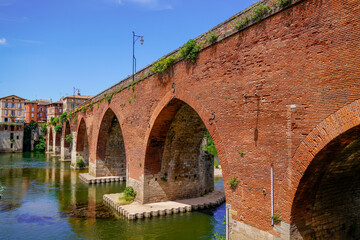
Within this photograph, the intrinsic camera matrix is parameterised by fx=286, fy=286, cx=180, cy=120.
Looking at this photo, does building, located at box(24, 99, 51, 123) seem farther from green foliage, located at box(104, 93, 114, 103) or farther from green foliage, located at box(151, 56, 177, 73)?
green foliage, located at box(151, 56, 177, 73)

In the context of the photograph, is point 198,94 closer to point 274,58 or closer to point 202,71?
point 202,71

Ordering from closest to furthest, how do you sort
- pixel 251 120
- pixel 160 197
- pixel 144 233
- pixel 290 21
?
pixel 290 21, pixel 251 120, pixel 144 233, pixel 160 197

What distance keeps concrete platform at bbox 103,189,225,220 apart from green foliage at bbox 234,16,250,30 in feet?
25.4

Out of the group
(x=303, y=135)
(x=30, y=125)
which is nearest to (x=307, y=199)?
(x=303, y=135)

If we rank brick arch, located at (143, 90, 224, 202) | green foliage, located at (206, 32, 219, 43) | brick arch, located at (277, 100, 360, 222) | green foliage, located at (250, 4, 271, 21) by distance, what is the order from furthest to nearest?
brick arch, located at (143, 90, 224, 202), green foliage, located at (206, 32, 219, 43), green foliage, located at (250, 4, 271, 21), brick arch, located at (277, 100, 360, 222)

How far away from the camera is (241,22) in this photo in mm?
7367

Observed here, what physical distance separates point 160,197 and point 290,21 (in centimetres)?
937

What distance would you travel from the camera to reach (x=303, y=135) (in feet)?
18.9

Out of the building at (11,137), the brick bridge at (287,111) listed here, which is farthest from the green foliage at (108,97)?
the building at (11,137)

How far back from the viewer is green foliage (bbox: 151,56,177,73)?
10677mm

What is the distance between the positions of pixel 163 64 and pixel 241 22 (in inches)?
170

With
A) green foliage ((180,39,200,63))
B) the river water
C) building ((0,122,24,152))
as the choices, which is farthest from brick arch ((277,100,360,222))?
building ((0,122,24,152))

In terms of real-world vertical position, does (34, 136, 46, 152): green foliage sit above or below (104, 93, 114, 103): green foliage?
below

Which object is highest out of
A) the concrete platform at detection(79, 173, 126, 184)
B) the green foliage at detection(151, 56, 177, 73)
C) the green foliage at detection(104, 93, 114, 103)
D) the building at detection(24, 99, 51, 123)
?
the building at detection(24, 99, 51, 123)
